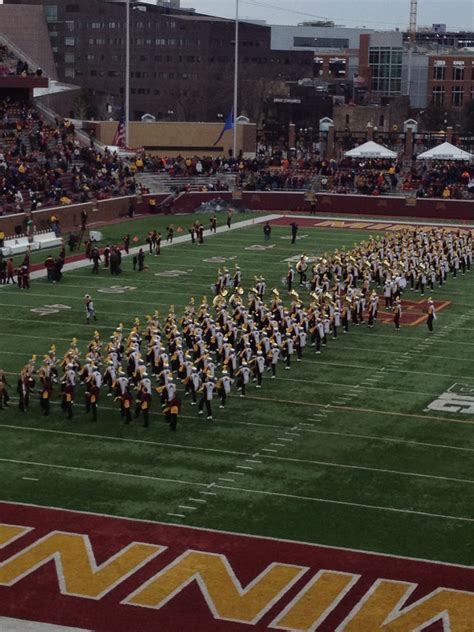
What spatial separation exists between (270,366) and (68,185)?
27301mm

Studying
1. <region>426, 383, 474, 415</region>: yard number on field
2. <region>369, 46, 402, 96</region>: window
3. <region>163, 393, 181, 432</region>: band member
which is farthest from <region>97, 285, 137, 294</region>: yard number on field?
<region>369, 46, 402, 96</region>: window

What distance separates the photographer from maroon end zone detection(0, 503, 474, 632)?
14062 millimetres

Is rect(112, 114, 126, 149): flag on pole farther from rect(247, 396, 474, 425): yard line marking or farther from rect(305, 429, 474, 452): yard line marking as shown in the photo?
rect(305, 429, 474, 452): yard line marking

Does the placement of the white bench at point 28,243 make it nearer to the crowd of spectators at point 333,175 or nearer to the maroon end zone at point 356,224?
the maroon end zone at point 356,224

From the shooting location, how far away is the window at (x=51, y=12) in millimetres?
104438

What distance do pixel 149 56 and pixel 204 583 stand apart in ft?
306

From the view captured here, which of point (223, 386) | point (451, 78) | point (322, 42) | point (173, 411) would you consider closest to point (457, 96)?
point (451, 78)

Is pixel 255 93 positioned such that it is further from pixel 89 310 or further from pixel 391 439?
pixel 391 439

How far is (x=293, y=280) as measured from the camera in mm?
36875

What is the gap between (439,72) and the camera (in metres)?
114

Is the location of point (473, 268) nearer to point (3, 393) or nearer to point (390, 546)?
point (3, 393)

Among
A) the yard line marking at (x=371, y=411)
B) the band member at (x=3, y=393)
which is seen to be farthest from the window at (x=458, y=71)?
Result: the band member at (x=3, y=393)

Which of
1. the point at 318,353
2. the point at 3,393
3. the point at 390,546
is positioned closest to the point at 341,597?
the point at 390,546

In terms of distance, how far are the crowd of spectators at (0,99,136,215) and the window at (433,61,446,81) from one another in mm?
61978
